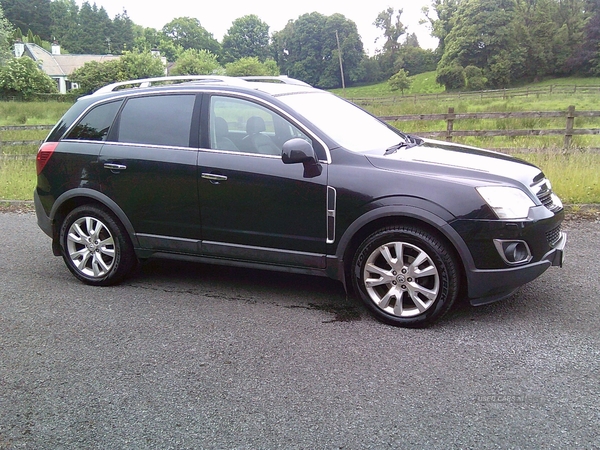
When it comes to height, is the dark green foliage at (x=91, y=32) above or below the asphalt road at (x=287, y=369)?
above

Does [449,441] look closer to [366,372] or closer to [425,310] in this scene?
[366,372]

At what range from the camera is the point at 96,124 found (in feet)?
17.7

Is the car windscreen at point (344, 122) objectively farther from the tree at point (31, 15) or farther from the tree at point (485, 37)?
the tree at point (31, 15)

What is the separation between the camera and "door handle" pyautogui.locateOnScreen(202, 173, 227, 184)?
4742mm

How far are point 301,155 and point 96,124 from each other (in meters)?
2.24

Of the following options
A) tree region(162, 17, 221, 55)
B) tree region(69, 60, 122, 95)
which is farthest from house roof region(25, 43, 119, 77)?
tree region(162, 17, 221, 55)

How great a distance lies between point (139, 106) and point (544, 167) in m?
6.82

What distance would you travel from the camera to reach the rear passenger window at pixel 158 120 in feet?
16.4

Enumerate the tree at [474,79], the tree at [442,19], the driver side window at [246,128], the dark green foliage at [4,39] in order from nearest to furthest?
the driver side window at [246,128], the dark green foliage at [4,39], the tree at [474,79], the tree at [442,19]

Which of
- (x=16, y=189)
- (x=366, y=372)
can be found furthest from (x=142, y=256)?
(x=16, y=189)

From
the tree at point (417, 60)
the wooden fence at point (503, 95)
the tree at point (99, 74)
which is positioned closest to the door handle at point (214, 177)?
the wooden fence at point (503, 95)

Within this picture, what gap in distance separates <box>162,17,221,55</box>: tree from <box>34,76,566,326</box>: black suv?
138 m

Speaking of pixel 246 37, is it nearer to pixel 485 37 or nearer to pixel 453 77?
pixel 485 37

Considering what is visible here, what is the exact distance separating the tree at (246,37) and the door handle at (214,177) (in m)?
125
